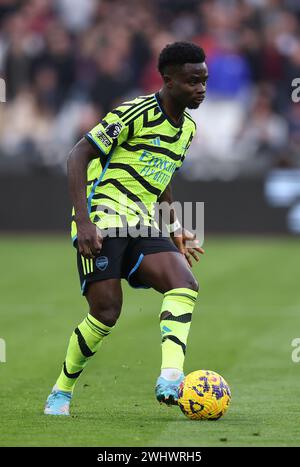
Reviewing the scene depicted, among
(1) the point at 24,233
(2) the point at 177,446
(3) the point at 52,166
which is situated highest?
(2) the point at 177,446

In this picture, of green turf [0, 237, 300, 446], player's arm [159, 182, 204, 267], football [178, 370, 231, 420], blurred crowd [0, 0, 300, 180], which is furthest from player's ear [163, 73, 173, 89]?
blurred crowd [0, 0, 300, 180]

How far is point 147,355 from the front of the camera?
10086mm

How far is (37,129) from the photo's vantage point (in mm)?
21844

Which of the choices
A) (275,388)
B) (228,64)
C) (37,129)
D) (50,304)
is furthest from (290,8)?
(275,388)

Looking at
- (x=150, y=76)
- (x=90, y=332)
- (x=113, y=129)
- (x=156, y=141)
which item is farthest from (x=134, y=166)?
(x=150, y=76)

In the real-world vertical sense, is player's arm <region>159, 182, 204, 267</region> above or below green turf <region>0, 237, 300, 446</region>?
above

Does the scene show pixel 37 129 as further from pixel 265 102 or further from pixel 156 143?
pixel 156 143

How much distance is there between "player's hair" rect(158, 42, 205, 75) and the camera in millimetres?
7078

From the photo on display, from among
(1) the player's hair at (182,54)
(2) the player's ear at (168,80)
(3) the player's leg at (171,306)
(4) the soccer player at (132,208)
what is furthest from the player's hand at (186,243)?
(1) the player's hair at (182,54)

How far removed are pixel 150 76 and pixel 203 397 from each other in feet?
50.2

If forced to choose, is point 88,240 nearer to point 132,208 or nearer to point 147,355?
point 132,208

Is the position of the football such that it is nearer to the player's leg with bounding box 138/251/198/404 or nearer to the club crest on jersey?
the player's leg with bounding box 138/251/198/404

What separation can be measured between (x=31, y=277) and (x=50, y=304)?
8.95ft

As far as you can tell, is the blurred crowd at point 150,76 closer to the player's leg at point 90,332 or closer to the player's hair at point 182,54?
the player's hair at point 182,54
